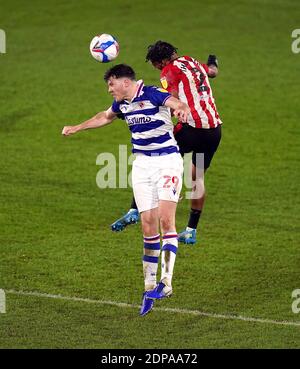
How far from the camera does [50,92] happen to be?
85.6 ft

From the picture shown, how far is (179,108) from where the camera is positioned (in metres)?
11.8

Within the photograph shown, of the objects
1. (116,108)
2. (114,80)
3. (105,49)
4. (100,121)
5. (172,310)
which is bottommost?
(172,310)

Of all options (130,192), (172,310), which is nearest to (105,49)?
(172,310)

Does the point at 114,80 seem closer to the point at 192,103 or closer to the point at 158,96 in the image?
the point at 158,96

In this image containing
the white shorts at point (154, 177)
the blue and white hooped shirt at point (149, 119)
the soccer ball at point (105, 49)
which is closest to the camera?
the blue and white hooped shirt at point (149, 119)

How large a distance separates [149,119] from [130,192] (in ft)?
24.3

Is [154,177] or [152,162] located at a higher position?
[152,162]

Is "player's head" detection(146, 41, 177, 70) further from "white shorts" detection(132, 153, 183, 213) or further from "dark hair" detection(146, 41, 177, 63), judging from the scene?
"white shorts" detection(132, 153, 183, 213)

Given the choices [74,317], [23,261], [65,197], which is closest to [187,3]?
[65,197]

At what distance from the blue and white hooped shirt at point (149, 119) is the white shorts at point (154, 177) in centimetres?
10

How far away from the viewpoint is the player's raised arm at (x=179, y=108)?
1174cm

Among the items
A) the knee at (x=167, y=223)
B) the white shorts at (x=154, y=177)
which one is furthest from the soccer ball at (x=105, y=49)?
the knee at (x=167, y=223)

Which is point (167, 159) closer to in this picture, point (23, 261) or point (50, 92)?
point (23, 261)

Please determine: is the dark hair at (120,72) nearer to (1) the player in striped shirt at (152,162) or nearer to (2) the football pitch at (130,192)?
(1) the player in striped shirt at (152,162)
